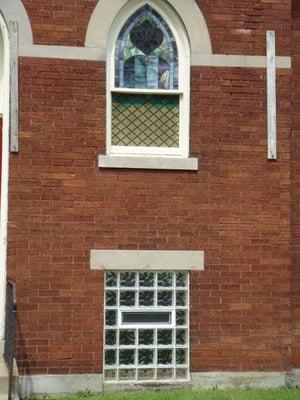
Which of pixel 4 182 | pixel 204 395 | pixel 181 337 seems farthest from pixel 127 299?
pixel 4 182

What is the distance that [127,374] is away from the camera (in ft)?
28.8

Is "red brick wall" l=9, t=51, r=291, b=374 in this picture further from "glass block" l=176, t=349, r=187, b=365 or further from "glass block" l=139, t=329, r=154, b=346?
"glass block" l=139, t=329, r=154, b=346

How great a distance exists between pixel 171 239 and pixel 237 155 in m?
1.28

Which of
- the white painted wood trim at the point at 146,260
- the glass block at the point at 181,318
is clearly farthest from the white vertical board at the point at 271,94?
the glass block at the point at 181,318

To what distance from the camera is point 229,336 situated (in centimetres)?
892

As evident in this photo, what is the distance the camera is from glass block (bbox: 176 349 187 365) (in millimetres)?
8875

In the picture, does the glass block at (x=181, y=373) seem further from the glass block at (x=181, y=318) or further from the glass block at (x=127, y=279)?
the glass block at (x=127, y=279)

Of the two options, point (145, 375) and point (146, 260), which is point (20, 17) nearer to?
point (146, 260)

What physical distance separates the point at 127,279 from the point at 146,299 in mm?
319

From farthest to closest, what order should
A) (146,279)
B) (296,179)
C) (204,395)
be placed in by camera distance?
(296,179) < (146,279) < (204,395)

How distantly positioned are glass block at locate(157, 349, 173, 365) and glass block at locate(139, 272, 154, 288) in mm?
765

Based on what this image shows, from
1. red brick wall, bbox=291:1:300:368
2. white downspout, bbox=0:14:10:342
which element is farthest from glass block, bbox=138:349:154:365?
red brick wall, bbox=291:1:300:368

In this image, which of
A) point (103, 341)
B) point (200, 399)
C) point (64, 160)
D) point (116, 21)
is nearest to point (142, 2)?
point (116, 21)

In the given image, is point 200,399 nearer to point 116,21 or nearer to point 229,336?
point 229,336
